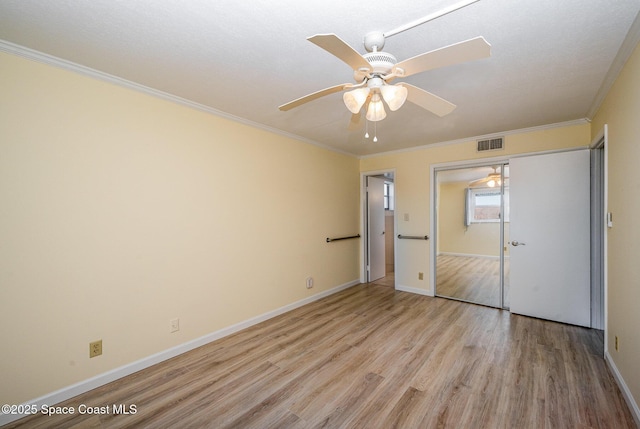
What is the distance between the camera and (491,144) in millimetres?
3799

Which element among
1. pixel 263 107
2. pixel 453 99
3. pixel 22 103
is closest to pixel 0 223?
pixel 22 103

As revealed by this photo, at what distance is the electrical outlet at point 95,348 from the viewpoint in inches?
83.0

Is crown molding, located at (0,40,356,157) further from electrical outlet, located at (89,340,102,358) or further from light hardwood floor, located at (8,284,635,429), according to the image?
light hardwood floor, located at (8,284,635,429)

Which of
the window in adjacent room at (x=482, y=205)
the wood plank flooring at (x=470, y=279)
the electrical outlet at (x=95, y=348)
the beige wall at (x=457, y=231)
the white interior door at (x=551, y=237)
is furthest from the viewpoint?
the beige wall at (x=457, y=231)

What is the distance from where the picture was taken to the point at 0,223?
1.76m

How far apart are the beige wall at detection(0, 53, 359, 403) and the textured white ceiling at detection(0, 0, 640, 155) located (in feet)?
1.20

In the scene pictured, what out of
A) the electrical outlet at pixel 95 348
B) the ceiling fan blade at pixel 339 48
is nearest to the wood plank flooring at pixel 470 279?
the ceiling fan blade at pixel 339 48

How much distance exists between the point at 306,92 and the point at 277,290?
7.96 ft

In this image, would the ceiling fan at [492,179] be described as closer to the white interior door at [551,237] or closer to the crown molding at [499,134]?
the crown molding at [499,134]

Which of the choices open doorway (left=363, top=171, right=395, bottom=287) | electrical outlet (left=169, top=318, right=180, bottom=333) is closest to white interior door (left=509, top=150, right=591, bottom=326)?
open doorway (left=363, top=171, right=395, bottom=287)

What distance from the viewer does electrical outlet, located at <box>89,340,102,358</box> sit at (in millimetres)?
2109

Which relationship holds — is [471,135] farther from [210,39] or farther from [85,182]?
[85,182]

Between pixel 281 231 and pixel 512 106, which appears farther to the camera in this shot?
pixel 281 231

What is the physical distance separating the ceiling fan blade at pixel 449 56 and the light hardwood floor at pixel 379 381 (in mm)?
2136
